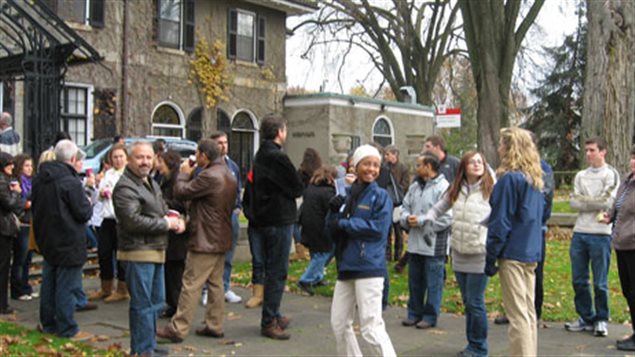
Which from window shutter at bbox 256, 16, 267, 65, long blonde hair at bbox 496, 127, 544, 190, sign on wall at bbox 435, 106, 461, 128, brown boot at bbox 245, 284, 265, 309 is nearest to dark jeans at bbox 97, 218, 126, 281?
brown boot at bbox 245, 284, 265, 309

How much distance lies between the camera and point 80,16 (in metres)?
20.4

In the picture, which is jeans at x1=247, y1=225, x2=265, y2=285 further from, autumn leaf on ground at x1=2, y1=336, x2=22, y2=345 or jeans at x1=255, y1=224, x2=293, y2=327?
autumn leaf on ground at x1=2, y1=336, x2=22, y2=345

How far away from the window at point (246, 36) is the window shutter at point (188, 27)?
1.72 metres

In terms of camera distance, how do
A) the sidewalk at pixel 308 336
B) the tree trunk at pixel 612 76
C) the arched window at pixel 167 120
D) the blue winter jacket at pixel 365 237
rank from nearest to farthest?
the blue winter jacket at pixel 365 237 < the sidewalk at pixel 308 336 < the tree trunk at pixel 612 76 < the arched window at pixel 167 120

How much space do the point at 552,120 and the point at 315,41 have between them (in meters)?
13.5

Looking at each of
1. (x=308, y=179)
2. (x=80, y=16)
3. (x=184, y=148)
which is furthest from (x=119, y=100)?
(x=308, y=179)

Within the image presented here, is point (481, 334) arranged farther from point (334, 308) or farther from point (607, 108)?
point (607, 108)

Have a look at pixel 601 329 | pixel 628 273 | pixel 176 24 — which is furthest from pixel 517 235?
pixel 176 24

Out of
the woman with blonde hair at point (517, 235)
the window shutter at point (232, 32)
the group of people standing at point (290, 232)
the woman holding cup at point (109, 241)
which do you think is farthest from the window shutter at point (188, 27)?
the woman with blonde hair at point (517, 235)

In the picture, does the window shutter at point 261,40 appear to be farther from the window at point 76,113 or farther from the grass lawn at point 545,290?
the grass lawn at point 545,290

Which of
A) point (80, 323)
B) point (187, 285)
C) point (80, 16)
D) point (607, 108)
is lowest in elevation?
point (80, 323)

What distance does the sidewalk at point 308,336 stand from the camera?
6793 millimetres

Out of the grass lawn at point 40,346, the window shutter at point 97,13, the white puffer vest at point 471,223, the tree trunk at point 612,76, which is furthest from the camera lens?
the window shutter at point 97,13

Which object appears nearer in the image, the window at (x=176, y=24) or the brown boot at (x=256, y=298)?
the brown boot at (x=256, y=298)
